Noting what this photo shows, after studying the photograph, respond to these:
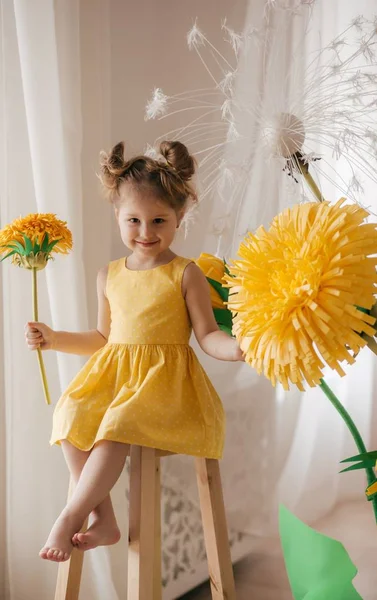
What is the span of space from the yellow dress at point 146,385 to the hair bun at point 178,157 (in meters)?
0.15

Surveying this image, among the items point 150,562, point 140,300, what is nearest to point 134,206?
point 140,300

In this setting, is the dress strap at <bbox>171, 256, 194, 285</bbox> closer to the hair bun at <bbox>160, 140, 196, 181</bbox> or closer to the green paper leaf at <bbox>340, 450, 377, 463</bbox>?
the hair bun at <bbox>160, 140, 196, 181</bbox>

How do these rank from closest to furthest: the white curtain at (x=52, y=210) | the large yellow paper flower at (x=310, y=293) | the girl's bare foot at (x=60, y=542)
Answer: the large yellow paper flower at (x=310, y=293), the girl's bare foot at (x=60, y=542), the white curtain at (x=52, y=210)

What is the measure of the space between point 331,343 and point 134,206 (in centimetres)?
59

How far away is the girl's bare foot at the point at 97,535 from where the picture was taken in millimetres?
1023

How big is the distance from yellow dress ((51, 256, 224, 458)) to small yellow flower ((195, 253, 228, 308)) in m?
→ 0.04

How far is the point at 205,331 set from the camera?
3.80 feet

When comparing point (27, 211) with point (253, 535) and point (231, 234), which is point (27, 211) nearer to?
point (231, 234)

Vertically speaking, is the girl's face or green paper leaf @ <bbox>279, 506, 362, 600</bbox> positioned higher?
the girl's face

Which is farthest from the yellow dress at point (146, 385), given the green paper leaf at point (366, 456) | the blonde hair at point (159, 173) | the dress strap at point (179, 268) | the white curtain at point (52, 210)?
the green paper leaf at point (366, 456)

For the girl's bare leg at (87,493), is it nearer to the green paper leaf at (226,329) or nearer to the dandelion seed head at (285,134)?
the green paper leaf at (226,329)

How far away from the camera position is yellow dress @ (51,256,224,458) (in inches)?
42.3

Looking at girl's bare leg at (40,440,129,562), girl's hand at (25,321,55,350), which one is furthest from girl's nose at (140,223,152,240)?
girl's bare leg at (40,440,129,562)

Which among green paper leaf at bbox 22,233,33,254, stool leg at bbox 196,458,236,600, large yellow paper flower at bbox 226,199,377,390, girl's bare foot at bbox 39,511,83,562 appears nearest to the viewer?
large yellow paper flower at bbox 226,199,377,390
